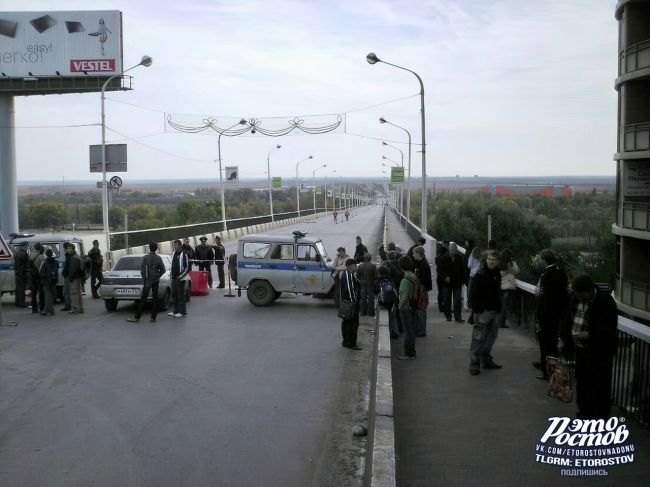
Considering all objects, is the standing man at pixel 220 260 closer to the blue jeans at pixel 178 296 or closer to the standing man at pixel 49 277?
the blue jeans at pixel 178 296

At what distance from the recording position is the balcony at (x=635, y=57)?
24.9 metres

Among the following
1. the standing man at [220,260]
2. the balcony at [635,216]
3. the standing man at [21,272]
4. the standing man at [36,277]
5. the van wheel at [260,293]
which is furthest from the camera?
the balcony at [635,216]

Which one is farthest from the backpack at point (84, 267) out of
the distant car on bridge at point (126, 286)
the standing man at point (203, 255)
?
the standing man at point (203, 255)

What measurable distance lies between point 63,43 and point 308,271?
95.3ft

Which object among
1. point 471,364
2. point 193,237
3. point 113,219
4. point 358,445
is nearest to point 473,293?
point 471,364

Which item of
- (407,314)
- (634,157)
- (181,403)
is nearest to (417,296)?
(407,314)

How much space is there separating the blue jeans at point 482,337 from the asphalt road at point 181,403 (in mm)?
1577

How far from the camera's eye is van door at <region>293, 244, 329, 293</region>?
1830cm

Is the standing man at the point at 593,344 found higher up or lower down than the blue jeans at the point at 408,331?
higher up

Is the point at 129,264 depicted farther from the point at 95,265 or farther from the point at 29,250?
the point at 29,250

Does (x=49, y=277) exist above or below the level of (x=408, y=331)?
above

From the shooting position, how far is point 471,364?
9836 millimetres

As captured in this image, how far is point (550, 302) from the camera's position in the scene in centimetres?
916

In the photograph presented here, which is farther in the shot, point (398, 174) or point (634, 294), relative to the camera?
point (398, 174)
